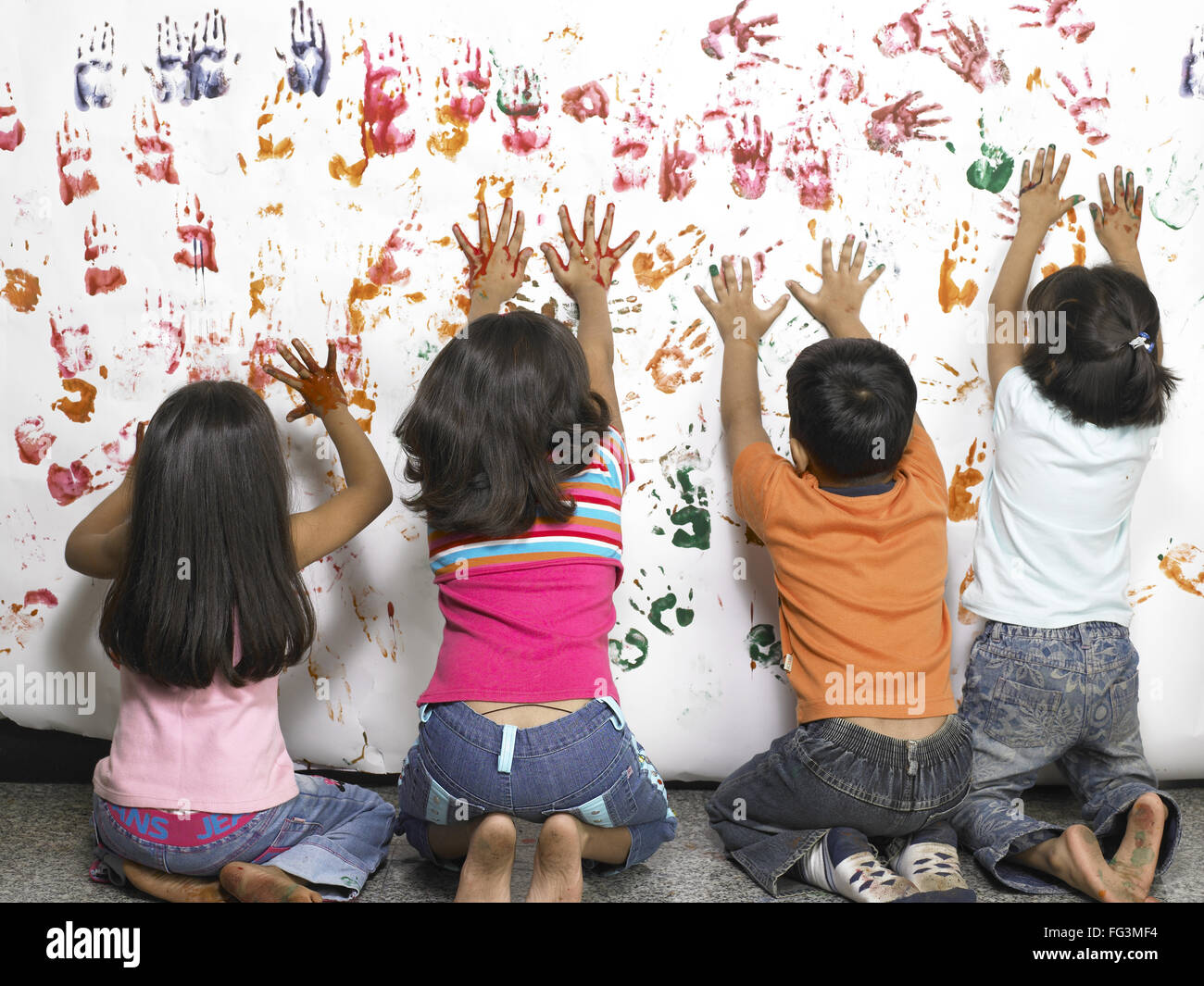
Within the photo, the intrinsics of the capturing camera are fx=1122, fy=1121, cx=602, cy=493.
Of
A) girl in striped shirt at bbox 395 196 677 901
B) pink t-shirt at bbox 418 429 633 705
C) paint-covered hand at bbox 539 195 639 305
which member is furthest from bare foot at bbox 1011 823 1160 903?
paint-covered hand at bbox 539 195 639 305

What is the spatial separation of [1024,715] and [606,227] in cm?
88

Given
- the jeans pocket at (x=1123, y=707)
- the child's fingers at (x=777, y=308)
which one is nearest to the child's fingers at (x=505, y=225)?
the child's fingers at (x=777, y=308)

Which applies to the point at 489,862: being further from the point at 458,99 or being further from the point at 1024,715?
the point at 458,99

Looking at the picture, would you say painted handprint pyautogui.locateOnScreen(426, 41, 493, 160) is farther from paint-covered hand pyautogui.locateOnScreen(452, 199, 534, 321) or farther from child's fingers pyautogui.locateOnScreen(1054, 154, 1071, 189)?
child's fingers pyautogui.locateOnScreen(1054, 154, 1071, 189)

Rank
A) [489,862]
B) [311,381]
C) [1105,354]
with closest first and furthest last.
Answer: [489,862], [1105,354], [311,381]

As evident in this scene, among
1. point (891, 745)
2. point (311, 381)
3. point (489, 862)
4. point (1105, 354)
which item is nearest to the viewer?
point (489, 862)

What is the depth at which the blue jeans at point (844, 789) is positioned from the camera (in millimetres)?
1348

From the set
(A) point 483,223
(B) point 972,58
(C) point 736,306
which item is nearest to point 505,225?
(A) point 483,223

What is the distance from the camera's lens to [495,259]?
161cm

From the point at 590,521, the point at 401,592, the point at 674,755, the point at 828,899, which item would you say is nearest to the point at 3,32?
the point at 401,592

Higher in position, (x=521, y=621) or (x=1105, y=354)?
(x=1105, y=354)

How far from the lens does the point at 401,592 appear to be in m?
1.67

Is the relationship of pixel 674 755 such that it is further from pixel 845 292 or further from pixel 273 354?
pixel 273 354

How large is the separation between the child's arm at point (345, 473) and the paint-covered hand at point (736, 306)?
0.52 metres
